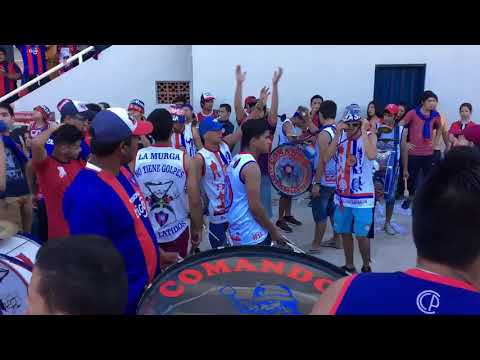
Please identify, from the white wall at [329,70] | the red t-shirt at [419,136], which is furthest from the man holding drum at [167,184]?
the white wall at [329,70]

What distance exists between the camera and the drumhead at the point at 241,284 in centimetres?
179

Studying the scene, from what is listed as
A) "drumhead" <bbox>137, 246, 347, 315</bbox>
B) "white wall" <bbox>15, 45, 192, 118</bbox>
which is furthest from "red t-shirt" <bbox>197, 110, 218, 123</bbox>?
"drumhead" <bbox>137, 246, 347, 315</bbox>

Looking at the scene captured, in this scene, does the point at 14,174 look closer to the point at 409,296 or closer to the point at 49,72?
the point at 409,296

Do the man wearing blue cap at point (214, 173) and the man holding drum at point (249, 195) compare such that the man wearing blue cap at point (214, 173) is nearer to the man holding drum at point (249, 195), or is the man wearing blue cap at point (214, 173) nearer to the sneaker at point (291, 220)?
the man holding drum at point (249, 195)

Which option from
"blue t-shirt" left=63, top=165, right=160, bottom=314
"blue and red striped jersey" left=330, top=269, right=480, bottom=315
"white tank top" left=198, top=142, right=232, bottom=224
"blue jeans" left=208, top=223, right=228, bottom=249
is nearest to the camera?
"blue and red striped jersey" left=330, top=269, right=480, bottom=315

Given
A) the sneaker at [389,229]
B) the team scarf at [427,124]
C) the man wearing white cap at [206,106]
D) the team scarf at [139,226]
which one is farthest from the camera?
the man wearing white cap at [206,106]

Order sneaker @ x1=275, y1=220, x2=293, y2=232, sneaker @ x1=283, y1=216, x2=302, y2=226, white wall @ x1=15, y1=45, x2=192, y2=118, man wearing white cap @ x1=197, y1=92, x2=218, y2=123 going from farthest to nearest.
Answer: white wall @ x1=15, y1=45, x2=192, y2=118 < man wearing white cap @ x1=197, y1=92, x2=218, y2=123 < sneaker @ x1=283, y1=216, x2=302, y2=226 < sneaker @ x1=275, y1=220, x2=293, y2=232

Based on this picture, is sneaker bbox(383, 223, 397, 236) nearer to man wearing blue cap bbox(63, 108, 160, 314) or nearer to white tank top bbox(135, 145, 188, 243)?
white tank top bbox(135, 145, 188, 243)

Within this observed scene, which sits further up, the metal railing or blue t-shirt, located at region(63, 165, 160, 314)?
the metal railing

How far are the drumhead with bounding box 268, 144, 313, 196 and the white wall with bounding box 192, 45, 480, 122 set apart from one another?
12.0 feet

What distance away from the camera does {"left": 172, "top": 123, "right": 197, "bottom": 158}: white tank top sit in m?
6.41

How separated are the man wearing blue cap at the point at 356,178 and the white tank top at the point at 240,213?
1.52 meters

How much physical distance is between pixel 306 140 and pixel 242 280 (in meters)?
4.85

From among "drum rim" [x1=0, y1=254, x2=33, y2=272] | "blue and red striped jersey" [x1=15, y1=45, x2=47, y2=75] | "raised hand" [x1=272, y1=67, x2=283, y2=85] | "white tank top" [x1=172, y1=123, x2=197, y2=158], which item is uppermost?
"blue and red striped jersey" [x1=15, y1=45, x2=47, y2=75]
